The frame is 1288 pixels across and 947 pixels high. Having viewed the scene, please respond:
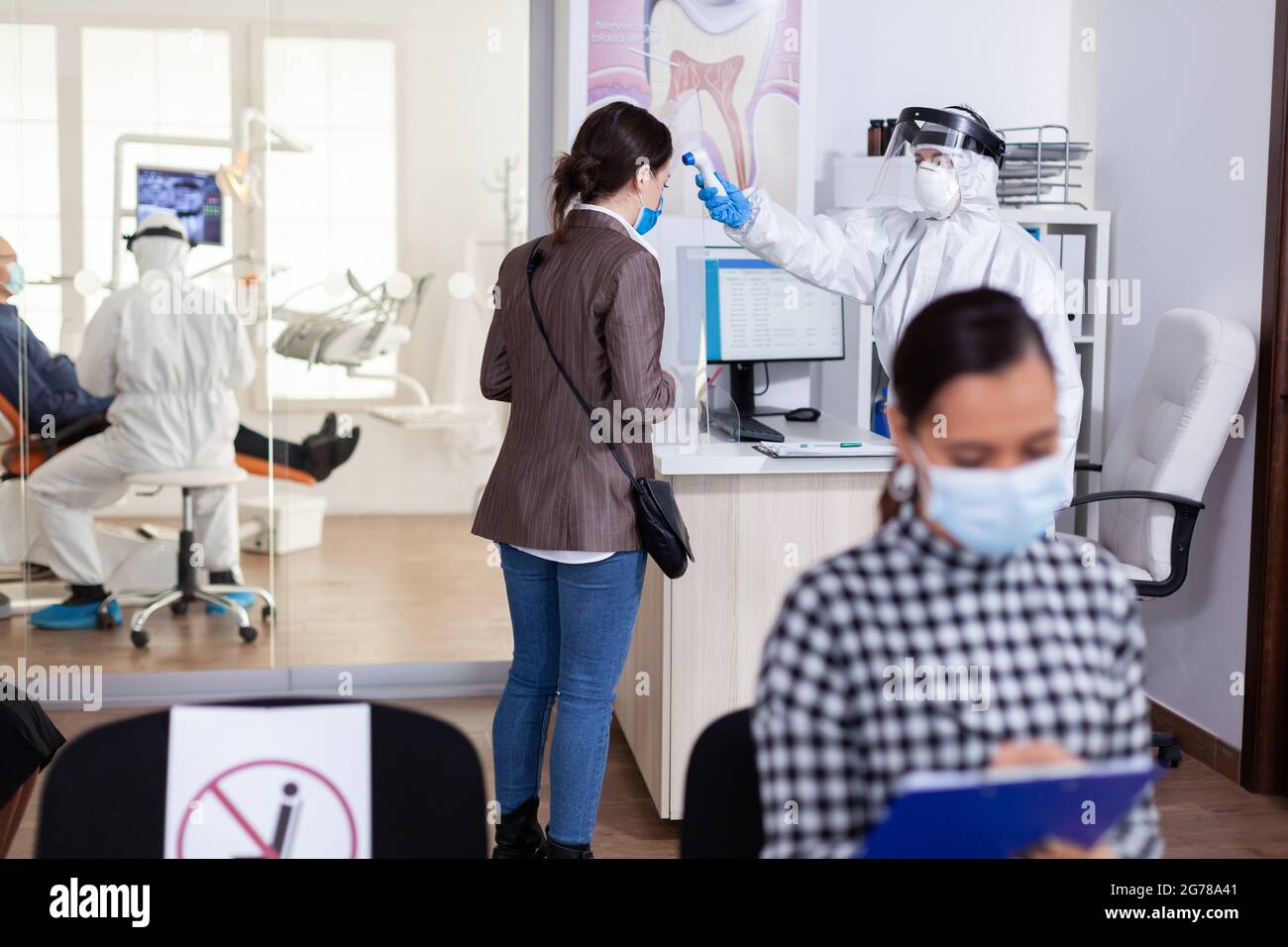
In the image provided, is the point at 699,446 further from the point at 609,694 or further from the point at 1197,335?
the point at 1197,335

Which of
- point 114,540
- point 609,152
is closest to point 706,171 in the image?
point 609,152

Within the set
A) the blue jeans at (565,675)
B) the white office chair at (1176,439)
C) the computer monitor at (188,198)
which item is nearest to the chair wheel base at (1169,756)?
the white office chair at (1176,439)

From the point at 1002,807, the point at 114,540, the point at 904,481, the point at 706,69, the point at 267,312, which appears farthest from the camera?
the point at 114,540

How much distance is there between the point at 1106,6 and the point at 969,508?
320 centimetres

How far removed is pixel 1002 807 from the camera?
42.6 inches

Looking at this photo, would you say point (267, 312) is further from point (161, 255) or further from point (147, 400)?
point (147, 400)

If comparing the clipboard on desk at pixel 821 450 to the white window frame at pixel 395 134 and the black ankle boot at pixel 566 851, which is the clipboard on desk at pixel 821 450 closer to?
the black ankle boot at pixel 566 851

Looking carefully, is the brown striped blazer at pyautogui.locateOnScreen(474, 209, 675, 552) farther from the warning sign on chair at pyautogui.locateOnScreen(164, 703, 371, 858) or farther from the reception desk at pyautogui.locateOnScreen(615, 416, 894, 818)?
the warning sign on chair at pyautogui.locateOnScreen(164, 703, 371, 858)

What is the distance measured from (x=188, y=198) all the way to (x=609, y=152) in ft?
5.96

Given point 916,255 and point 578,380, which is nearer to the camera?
point 578,380

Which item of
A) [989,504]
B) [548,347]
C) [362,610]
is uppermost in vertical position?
[548,347]

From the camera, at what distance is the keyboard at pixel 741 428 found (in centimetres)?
303
